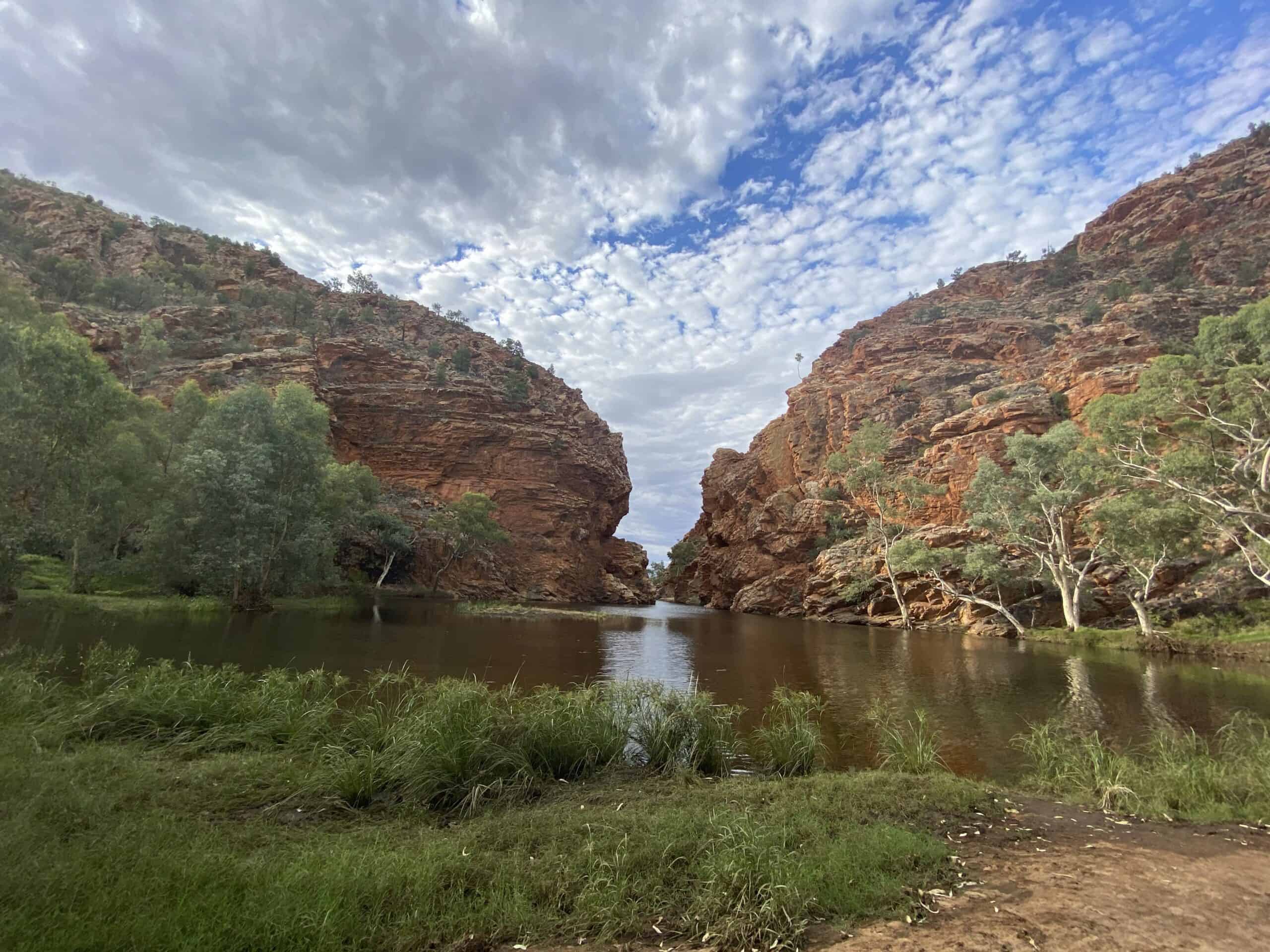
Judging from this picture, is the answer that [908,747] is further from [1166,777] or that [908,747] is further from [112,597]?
[112,597]

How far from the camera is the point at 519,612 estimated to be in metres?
42.5

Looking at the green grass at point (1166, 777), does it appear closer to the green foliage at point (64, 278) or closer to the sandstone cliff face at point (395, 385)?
the sandstone cliff face at point (395, 385)

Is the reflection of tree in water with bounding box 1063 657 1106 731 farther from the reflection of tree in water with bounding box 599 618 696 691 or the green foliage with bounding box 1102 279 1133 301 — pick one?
the green foliage with bounding box 1102 279 1133 301

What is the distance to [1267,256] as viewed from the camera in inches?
2430

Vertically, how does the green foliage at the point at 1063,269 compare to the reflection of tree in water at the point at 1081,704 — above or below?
above

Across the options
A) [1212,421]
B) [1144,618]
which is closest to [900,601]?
[1144,618]

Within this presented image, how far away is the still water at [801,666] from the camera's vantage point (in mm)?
13500

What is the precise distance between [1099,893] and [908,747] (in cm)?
525

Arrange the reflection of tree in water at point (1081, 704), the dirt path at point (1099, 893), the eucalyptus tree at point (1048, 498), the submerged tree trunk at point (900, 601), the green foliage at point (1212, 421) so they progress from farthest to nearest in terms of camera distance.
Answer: the submerged tree trunk at point (900, 601) < the eucalyptus tree at point (1048, 498) < the green foliage at point (1212, 421) < the reflection of tree in water at point (1081, 704) < the dirt path at point (1099, 893)

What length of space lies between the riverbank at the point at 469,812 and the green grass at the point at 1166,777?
0.14 feet

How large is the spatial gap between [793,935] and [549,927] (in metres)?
1.60

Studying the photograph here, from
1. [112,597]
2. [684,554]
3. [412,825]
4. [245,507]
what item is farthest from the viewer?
[684,554]

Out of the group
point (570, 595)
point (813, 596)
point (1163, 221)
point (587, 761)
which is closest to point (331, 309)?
point (570, 595)

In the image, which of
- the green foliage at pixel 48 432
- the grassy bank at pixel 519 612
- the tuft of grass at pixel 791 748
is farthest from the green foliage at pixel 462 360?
the tuft of grass at pixel 791 748
